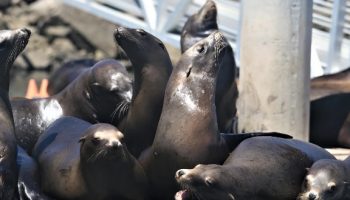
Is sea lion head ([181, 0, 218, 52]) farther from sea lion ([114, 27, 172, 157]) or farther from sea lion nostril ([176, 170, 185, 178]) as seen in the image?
sea lion nostril ([176, 170, 185, 178])

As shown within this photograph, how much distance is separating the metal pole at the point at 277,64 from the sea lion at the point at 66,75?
240 cm

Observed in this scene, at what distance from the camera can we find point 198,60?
249 inches

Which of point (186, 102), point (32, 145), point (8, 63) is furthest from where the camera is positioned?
point (32, 145)

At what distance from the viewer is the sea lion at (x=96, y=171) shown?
5.89 metres

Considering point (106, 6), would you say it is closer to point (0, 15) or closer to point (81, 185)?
point (0, 15)

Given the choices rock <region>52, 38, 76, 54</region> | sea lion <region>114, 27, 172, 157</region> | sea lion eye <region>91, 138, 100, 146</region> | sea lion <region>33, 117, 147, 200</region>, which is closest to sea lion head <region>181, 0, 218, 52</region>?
sea lion <region>114, 27, 172, 157</region>

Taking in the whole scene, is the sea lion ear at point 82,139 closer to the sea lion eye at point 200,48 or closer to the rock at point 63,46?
the sea lion eye at point 200,48

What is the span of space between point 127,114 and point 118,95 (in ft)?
2.09

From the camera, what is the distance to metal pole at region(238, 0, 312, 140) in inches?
305

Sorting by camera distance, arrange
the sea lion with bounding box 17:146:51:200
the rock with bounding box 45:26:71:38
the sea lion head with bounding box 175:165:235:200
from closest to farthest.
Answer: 1. the sea lion head with bounding box 175:165:235:200
2. the sea lion with bounding box 17:146:51:200
3. the rock with bounding box 45:26:71:38

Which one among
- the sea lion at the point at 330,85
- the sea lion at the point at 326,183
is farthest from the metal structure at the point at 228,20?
the sea lion at the point at 326,183

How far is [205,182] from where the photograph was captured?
541 cm

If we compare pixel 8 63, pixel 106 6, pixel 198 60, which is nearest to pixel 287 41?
pixel 198 60

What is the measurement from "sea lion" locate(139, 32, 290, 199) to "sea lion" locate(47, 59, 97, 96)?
3.59 m
